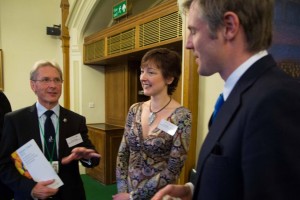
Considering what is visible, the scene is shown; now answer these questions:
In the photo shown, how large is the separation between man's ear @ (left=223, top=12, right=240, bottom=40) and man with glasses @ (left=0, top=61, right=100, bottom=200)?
1.10 meters

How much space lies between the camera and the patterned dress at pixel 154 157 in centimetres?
137

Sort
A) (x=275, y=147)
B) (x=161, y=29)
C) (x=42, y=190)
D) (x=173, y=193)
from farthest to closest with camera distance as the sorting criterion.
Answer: (x=161, y=29)
(x=42, y=190)
(x=173, y=193)
(x=275, y=147)

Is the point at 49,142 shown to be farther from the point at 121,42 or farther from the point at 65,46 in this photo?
the point at 65,46

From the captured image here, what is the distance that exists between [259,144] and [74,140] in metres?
1.28

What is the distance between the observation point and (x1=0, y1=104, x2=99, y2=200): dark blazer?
1434mm

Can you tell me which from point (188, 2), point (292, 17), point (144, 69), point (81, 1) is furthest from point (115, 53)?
point (188, 2)

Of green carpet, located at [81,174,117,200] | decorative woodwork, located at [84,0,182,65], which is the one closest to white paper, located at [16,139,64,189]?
decorative woodwork, located at [84,0,182,65]

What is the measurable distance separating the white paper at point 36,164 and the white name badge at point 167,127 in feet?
2.15

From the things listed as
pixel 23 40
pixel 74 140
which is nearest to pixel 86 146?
pixel 74 140

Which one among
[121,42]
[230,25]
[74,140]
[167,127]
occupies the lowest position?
[74,140]

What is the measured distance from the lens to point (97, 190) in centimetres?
396

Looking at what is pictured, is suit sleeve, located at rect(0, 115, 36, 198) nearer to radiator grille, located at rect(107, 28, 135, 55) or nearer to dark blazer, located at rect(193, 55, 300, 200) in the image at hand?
dark blazer, located at rect(193, 55, 300, 200)

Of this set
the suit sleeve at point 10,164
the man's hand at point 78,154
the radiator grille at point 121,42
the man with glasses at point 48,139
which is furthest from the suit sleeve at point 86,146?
the radiator grille at point 121,42

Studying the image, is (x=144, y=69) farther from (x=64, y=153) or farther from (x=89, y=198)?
(x=89, y=198)
